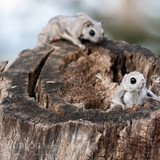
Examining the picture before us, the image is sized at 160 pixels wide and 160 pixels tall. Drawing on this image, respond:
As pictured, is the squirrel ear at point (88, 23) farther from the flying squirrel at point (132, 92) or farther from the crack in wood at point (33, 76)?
the flying squirrel at point (132, 92)

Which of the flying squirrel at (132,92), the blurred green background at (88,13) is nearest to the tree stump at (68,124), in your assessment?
the flying squirrel at (132,92)

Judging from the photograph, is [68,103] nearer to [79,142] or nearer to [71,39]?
[79,142]

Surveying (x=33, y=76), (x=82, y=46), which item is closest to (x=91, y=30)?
(x=82, y=46)

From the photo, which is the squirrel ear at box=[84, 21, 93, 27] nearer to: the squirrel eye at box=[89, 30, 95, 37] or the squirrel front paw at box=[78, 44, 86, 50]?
the squirrel eye at box=[89, 30, 95, 37]

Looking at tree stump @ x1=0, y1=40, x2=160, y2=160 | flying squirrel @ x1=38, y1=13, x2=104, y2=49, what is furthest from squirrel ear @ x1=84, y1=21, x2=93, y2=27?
tree stump @ x1=0, y1=40, x2=160, y2=160

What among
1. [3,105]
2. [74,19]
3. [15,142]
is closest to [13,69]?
[3,105]

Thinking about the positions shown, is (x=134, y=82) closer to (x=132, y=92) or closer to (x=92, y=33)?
(x=132, y=92)
